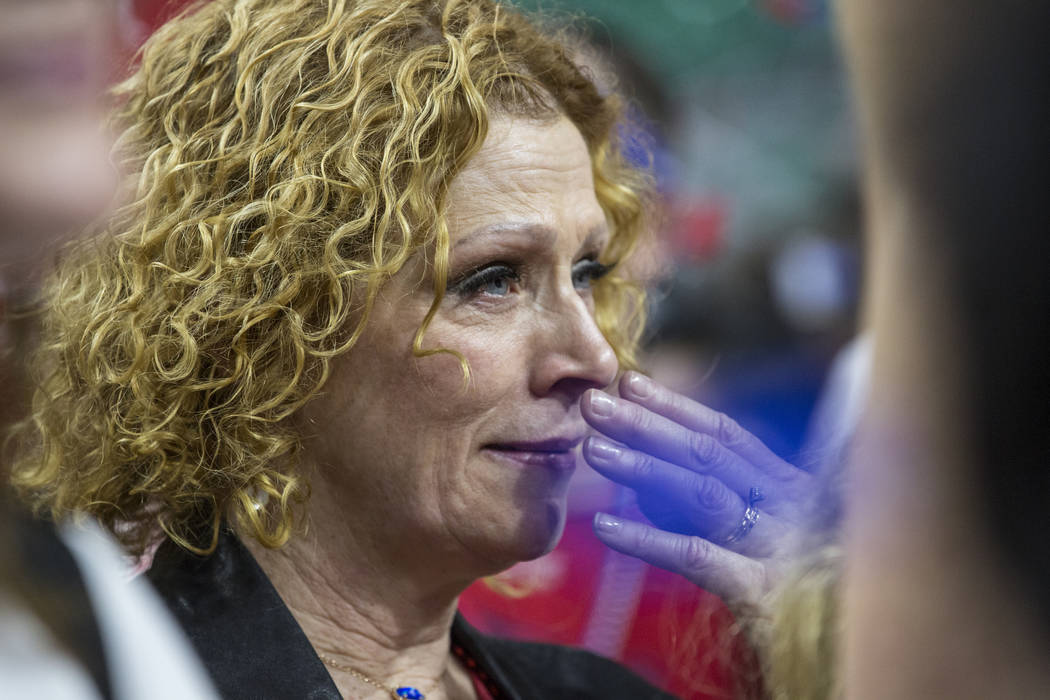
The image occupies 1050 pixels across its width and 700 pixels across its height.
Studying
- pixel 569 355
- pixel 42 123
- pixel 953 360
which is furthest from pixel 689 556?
pixel 42 123

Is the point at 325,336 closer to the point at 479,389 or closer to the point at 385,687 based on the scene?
the point at 479,389

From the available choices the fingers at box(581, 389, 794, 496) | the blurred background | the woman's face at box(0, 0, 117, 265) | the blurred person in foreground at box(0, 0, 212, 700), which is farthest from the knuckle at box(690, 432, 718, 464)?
the woman's face at box(0, 0, 117, 265)

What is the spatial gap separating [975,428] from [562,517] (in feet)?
3.34

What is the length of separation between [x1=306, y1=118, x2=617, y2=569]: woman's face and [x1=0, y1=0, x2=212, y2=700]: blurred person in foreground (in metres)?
0.39

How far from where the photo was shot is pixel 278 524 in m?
1.55

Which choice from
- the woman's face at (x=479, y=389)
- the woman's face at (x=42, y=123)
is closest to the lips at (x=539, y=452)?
the woman's face at (x=479, y=389)

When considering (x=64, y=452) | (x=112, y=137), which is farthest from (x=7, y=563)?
(x=112, y=137)

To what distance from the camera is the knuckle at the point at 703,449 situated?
1.49 meters

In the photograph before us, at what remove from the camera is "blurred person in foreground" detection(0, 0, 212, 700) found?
31.2 inches

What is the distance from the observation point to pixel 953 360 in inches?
25.0

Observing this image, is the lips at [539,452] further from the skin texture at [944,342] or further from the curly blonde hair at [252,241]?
the skin texture at [944,342]

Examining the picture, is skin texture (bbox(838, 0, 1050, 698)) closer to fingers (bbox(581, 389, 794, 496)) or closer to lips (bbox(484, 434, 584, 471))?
fingers (bbox(581, 389, 794, 496))

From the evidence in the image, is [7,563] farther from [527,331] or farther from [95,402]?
[527,331]

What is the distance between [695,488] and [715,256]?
276 cm
